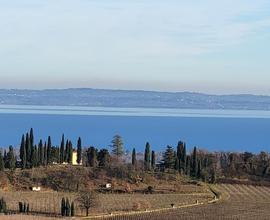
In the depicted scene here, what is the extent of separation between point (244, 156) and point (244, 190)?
25.4 m

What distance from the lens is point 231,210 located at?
160ft

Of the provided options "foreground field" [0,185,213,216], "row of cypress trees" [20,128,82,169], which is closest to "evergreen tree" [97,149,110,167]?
"row of cypress trees" [20,128,82,169]

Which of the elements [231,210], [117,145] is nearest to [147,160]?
[117,145]

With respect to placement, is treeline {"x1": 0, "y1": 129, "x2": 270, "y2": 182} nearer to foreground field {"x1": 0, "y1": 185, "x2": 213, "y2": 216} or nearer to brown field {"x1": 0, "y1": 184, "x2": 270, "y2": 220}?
foreground field {"x1": 0, "y1": 185, "x2": 213, "y2": 216}

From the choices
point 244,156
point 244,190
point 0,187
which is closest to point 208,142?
point 244,156

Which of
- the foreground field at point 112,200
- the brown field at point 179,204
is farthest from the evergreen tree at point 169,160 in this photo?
the foreground field at point 112,200

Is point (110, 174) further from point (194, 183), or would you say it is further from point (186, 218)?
point (186, 218)

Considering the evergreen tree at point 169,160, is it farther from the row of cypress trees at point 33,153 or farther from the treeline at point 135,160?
the row of cypress trees at point 33,153

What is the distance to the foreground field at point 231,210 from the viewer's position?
4469 centimetres

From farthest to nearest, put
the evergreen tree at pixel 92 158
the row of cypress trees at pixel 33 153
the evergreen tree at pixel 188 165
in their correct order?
the evergreen tree at pixel 188 165
the evergreen tree at pixel 92 158
the row of cypress trees at pixel 33 153

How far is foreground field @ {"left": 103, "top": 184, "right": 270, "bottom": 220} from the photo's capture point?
44.7 metres

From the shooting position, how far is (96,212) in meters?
45.2

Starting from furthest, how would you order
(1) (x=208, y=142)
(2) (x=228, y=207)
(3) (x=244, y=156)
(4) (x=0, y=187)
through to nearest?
(1) (x=208, y=142)
(3) (x=244, y=156)
(4) (x=0, y=187)
(2) (x=228, y=207)

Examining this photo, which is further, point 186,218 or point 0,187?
point 0,187
